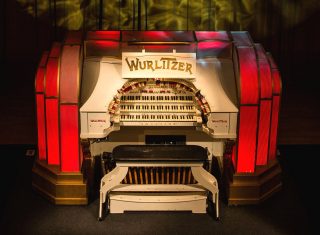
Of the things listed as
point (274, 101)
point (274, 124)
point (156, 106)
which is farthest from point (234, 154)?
point (156, 106)

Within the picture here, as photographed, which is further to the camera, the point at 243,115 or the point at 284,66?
the point at 284,66

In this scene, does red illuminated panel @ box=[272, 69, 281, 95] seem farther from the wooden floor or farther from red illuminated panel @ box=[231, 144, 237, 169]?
the wooden floor

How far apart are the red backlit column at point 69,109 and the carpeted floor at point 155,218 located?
423mm

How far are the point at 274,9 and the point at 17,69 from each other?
4118 mm

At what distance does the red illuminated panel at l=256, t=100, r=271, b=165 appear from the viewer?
5230mm

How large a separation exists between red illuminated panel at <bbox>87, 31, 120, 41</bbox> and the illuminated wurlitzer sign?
499mm

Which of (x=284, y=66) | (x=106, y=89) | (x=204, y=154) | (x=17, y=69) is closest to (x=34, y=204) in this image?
(x=106, y=89)

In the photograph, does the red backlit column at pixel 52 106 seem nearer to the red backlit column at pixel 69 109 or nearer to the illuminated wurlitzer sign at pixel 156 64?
the red backlit column at pixel 69 109

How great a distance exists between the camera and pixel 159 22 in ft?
31.3

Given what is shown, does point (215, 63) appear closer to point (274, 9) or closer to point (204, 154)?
point (204, 154)

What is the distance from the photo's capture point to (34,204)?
5.39 meters

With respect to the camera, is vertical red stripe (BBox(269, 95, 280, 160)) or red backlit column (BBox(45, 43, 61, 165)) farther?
vertical red stripe (BBox(269, 95, 280, 160))

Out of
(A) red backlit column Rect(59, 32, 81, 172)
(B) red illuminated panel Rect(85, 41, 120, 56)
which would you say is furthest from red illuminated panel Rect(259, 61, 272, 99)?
(A) red backlit column Rect(59, 32, 81, 172)

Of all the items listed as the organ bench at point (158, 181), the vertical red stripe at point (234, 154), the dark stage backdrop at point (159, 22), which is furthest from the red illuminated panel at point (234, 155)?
the dark stage backdrop at point (159, 22)
